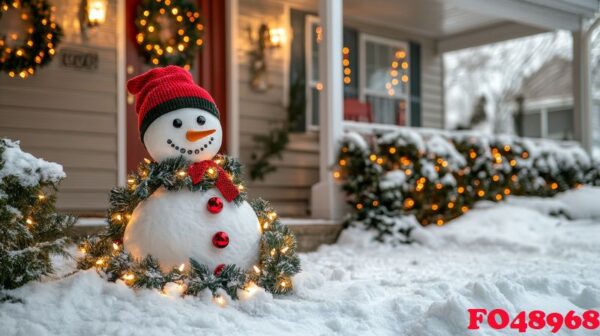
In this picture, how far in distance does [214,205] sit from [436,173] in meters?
4.19

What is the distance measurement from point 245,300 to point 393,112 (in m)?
7.01

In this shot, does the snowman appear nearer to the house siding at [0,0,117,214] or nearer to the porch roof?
the house siding at [0,0,117,214]

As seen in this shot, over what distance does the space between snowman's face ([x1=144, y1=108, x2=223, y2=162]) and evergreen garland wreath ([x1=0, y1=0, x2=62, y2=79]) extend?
3.01 meters

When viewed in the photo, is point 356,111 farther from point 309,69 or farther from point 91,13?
point 91,13

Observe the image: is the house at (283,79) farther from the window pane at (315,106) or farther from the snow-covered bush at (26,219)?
the snow-covered bush at (26,219)

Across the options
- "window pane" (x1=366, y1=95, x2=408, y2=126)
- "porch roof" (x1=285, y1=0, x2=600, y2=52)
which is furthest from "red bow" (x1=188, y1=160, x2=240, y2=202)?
"window pane" (x1=366, y1=95, x2=408, y2=126)

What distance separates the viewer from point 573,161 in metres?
8.41

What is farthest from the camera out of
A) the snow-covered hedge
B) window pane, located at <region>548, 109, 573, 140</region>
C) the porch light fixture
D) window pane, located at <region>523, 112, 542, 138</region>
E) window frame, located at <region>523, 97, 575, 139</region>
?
window pane, located at <region>523, 112, 542, 138</region>

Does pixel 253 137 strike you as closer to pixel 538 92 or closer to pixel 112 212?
pixel 112 212

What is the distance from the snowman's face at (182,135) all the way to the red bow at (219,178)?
0.08 metres

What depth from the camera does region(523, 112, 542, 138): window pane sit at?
2116 cm

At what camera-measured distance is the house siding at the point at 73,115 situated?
19.0ft

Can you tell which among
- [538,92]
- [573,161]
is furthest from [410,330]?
[538,92]

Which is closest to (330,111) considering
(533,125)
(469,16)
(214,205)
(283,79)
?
(283,79)
